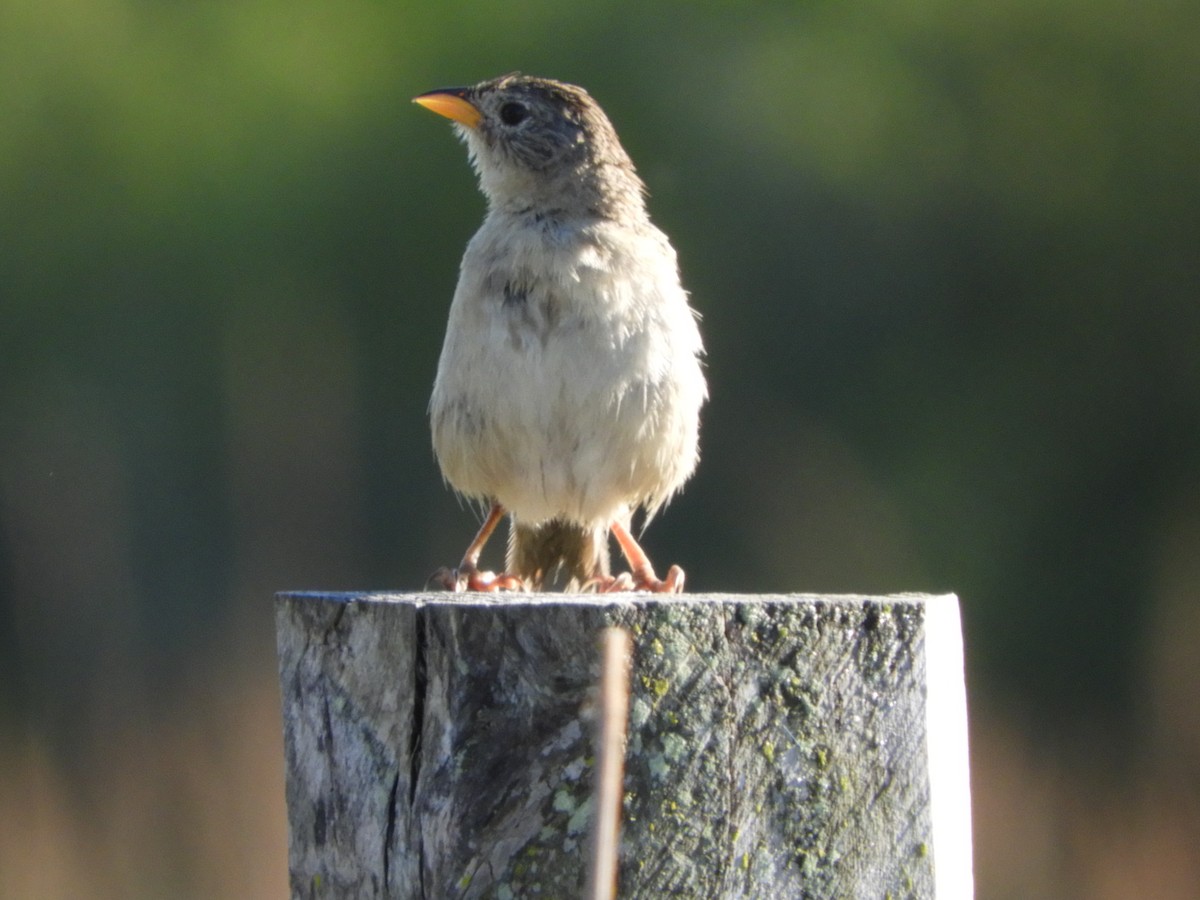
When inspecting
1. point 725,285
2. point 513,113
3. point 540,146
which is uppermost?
point 725,285

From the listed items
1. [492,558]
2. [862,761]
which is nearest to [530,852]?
[862,761]

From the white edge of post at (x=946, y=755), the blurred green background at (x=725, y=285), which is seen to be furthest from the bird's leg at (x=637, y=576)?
the blurred green background at (x=725, y=285)

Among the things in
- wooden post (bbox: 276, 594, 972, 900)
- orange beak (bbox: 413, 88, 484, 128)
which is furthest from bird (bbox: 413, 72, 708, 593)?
wooden post (bbox: 276, 594, 972, 900)

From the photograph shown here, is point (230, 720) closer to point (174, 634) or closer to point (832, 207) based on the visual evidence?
point (174, 634)

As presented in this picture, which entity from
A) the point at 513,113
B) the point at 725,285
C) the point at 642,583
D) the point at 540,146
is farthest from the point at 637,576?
the point at 725,285

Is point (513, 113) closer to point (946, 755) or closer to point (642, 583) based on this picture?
point (642, 583)

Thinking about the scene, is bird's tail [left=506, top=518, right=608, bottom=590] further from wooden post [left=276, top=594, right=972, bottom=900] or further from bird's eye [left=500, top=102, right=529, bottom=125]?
wooden post [left=276, top=594, right=972, bottom=900]
